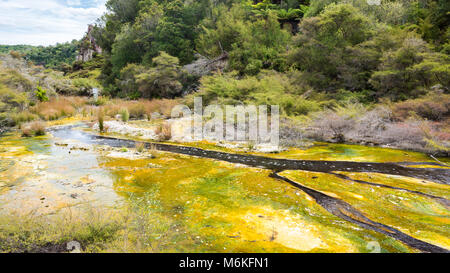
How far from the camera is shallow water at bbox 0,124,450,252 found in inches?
104

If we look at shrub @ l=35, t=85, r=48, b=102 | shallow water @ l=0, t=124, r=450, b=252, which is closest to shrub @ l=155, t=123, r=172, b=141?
shallow water @ l=0, t=124, r=450, b=252

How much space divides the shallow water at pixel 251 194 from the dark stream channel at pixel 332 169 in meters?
0.02

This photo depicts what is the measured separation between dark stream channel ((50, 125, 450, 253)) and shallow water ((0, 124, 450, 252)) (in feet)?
0.07

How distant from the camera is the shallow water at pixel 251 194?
→ 2646mm

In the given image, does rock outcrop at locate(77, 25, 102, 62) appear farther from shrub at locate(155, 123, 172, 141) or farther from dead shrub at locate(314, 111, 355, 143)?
dead shrub at locate(314, 111, 355, 143)

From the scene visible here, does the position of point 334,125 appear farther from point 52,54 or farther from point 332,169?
point 52,54

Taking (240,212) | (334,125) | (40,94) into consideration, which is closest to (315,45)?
(334,125)

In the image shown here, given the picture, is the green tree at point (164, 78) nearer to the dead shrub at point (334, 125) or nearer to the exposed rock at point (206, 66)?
the exposed rock at point (206, 66)

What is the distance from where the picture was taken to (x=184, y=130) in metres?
9.86

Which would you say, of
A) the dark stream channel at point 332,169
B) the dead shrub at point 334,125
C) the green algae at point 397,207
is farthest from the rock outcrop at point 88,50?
the green algae at point 397,207

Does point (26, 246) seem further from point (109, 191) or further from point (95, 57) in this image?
point (95, 57)

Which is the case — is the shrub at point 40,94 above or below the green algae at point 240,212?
above
